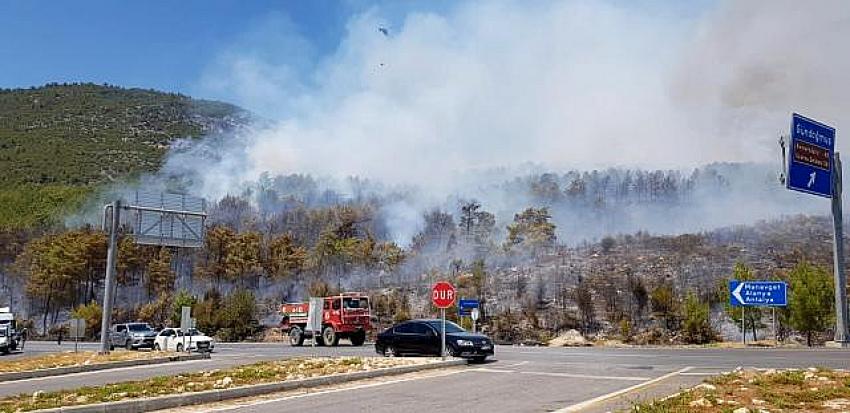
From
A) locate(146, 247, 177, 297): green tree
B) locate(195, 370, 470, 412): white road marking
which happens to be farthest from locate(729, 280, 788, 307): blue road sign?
locate(146, 247, 177, 297): green tree

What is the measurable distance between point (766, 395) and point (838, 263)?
1870 centimetres

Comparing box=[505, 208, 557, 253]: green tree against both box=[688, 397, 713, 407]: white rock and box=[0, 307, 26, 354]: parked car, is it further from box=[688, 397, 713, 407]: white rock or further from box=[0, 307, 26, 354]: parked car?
box=[688, 397, 713, 407]: white rock

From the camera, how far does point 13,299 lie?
8238 centimetres

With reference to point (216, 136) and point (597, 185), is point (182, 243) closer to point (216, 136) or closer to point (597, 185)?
point (597, 185)

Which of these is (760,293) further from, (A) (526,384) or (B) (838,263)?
(A) (526,384)

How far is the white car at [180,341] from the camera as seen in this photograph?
35250 mm

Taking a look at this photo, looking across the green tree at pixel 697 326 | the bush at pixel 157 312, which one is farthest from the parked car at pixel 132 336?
the green tree at pixel 697 326

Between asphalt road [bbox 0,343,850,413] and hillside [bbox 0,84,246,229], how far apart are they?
85.7 metres

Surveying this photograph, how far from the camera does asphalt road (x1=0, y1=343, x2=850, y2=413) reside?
43.0 feet

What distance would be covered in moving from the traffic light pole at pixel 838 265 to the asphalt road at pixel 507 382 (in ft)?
12.3

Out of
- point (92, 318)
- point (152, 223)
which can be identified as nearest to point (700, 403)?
point (152, 223)

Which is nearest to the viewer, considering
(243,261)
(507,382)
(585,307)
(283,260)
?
(507,382)

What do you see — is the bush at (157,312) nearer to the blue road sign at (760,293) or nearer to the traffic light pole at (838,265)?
the blue road sign at (760,293)

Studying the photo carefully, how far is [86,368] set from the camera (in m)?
23.0
